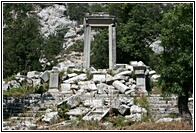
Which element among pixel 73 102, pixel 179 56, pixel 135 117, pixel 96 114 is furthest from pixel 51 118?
pixel 179 56

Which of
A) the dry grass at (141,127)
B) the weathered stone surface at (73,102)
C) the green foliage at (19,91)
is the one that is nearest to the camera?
the dry grass at (141,127)

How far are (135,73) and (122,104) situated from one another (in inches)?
152

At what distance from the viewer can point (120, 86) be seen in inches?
541

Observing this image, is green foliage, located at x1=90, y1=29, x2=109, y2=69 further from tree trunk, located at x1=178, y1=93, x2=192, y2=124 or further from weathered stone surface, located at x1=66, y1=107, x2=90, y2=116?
tree trunk, located at x1=178, y1=93, x2=192, y2=124

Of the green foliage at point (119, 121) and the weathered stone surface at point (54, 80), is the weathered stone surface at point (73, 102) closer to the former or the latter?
the green foliage at point (119, 121)

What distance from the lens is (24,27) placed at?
26891 millimetres

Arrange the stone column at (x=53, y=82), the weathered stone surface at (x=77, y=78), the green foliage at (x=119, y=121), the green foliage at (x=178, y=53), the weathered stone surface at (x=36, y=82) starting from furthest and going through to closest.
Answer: the weathered stone surface at (x=77, y=78) < the weathered stone surface at (x=36, y=82) < the stone column at (x=53, y=82) < the green foliage at (x=178, y=53) < the green foliage at (x=119, y=121)

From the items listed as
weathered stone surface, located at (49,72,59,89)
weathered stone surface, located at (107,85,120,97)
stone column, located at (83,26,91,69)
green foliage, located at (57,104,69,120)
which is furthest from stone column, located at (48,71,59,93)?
stone column, located at (83,26,91,69)

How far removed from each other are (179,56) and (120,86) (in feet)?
14.9

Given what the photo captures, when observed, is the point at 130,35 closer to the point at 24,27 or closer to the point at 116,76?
the point at 24,27

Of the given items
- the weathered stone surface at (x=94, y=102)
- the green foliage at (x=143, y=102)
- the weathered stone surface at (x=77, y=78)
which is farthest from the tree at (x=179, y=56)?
the weathered stone surface at (x=77, y=78)

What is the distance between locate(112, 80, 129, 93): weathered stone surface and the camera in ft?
44.5

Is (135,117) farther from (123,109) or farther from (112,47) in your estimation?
(112,47)

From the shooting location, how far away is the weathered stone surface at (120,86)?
13.6m
